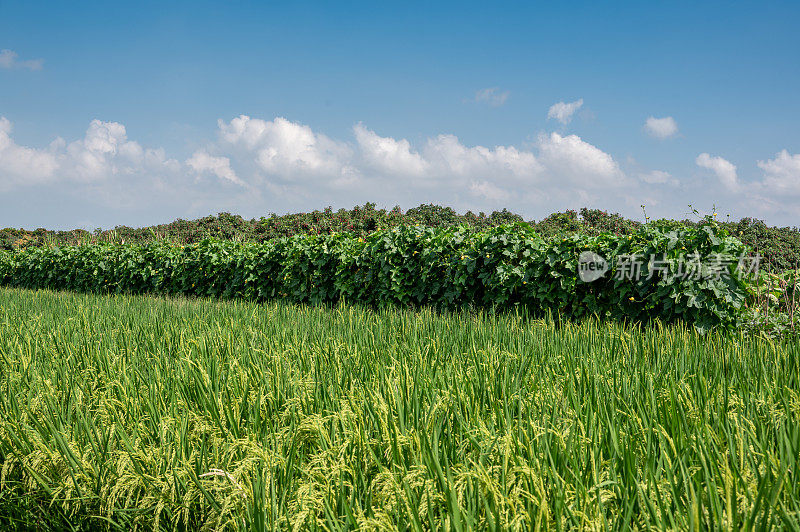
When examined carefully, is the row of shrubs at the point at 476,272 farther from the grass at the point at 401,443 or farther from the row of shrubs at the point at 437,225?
the grass at the point at 401,443

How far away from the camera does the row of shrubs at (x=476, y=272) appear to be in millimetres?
5773

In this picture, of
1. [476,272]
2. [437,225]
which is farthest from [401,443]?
[437,225]

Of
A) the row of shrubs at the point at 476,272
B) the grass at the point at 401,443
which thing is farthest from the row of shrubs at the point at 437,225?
the grass at the point at 401,443

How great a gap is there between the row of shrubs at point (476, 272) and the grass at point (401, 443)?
186 cm

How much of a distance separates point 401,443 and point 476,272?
5.43 m

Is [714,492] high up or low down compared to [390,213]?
down

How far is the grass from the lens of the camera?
1684 mm

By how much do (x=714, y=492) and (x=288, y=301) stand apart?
8.54 m

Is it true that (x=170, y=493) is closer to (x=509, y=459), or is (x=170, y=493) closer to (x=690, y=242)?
(x=509, y=459)

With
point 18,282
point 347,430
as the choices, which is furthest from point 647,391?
point 18,282

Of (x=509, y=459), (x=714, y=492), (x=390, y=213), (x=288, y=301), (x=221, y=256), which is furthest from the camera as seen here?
(x=390, y=213)

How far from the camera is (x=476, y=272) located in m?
7.39

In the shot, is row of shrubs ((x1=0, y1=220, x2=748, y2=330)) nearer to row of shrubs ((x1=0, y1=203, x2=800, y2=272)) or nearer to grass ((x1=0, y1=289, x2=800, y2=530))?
row of shrubs ((x1=0, y1=203, x2=800, y2=272))

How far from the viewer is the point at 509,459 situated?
1.96 meters
